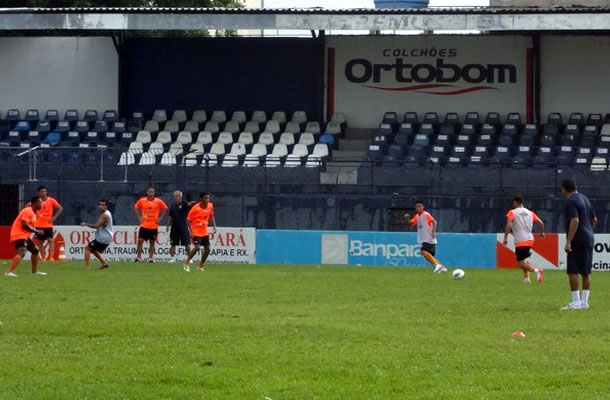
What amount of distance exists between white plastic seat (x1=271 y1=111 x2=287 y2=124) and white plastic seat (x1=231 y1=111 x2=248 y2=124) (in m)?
0.98

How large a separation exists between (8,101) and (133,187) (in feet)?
36.0

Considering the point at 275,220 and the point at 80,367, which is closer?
the point at 80,367

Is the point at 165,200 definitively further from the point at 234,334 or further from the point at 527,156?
the point at 234,334

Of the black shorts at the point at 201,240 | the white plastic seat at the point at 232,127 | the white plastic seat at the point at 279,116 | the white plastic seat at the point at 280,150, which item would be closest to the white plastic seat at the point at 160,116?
the white plastic seat at the point at 232,127

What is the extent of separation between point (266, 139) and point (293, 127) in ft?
5.46

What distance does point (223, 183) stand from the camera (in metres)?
39.6

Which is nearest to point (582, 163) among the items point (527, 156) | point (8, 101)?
point (527, 156)

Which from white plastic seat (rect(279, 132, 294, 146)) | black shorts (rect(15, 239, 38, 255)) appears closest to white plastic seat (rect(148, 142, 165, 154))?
white plastic seat (rect(279, 132, 294, 146))

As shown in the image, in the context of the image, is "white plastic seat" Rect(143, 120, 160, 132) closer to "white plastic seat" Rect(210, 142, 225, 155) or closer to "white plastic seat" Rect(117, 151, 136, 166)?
"white plastic seat" Rect(210, 142, 225, 155)

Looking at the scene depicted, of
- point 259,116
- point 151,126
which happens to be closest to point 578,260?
point 259,116

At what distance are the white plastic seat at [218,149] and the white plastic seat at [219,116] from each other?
280 centimetres

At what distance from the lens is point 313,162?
137ft

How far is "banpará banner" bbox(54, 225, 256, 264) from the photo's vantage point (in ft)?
121

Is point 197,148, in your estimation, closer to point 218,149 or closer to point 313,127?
point 218,149
